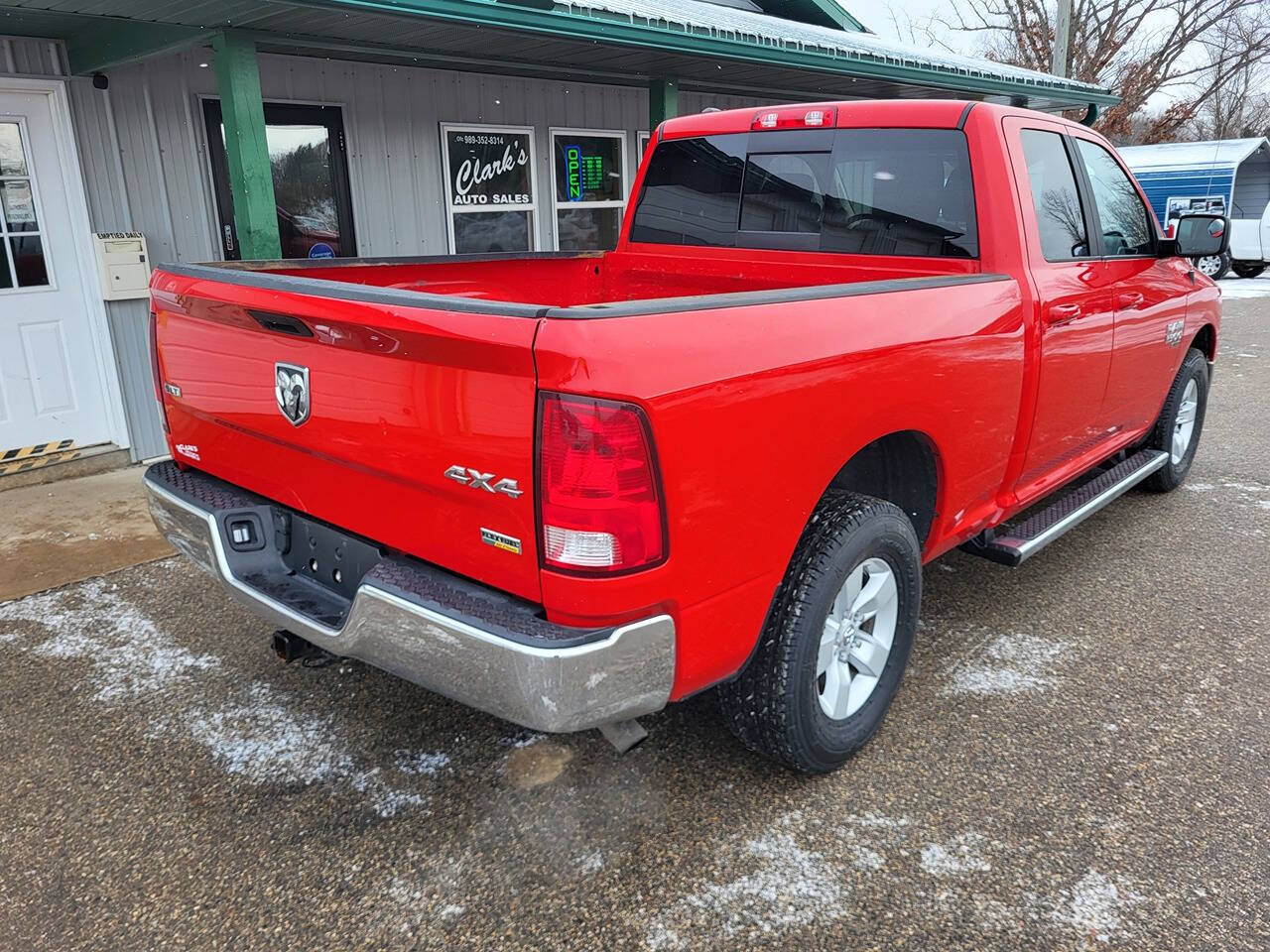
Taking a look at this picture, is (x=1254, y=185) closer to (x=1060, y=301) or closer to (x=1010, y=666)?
(x=1060, y=301)

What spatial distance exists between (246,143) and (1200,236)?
485 centimetres

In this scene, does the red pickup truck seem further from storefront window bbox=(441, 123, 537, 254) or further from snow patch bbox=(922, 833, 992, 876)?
storefront window bbox=(441, 123, 537, 254)

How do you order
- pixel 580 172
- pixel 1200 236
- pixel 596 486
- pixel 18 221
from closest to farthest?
pixel 596 486 < pixel 1200 236 < pixel 18 221 < pixel 580 172

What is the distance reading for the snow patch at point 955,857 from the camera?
246 cm

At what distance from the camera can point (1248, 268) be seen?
20.7 m

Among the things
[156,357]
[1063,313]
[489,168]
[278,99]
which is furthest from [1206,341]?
[278,99]

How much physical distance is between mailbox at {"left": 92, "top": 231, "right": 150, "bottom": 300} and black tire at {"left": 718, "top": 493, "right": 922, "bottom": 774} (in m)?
4.99

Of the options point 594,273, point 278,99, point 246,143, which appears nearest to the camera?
point 594,273

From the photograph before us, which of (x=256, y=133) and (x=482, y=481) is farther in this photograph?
(x=256, y=133)

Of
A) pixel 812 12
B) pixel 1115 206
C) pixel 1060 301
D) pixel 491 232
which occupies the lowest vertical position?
pixel 1060 301

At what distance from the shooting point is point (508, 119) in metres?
8.03

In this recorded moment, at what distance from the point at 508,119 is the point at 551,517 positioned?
6.83 meters

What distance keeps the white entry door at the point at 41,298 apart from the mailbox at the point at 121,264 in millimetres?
205

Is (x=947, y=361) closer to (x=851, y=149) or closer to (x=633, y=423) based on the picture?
(x=851, y=149)
